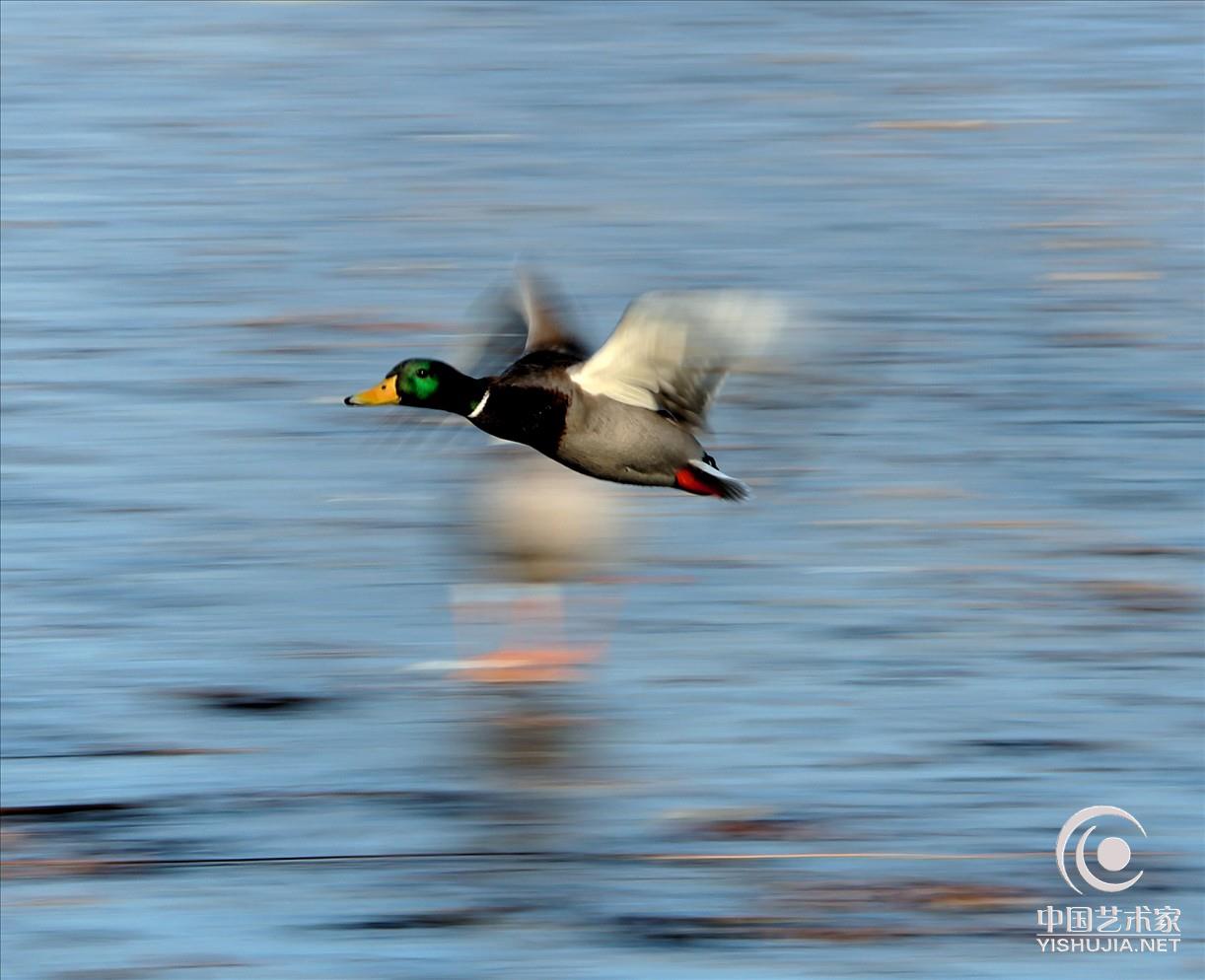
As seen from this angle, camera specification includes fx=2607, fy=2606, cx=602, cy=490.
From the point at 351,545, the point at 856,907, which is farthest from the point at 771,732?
the point at 351,545

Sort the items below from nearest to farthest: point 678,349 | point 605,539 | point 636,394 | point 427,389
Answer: point 678,349 < point 636,394 < point 427,389 < point 605,539

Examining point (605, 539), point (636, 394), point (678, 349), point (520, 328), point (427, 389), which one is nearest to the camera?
point (678, 349)

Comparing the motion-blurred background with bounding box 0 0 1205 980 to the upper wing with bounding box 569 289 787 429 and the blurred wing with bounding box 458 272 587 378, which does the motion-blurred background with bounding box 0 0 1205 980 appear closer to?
the blurred wing with bounding box 458 272 587 378

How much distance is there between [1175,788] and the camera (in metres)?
5.14

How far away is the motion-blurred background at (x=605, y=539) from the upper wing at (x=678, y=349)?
2.47 ft

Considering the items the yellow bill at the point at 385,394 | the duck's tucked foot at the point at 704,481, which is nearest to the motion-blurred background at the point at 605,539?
the duck's tucked foot at the point at 704,481

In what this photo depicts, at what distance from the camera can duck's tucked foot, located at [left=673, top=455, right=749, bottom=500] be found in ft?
16.3

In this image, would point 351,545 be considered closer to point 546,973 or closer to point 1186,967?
point 546,973

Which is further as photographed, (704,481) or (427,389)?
(427,389)

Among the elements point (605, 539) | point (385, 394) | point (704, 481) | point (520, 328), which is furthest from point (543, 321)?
point (605, 539)

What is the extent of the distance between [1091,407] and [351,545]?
87.6 inches

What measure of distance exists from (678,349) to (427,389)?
568mm

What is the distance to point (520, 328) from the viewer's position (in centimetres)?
544

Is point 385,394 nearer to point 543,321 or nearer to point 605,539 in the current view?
point 543,321
